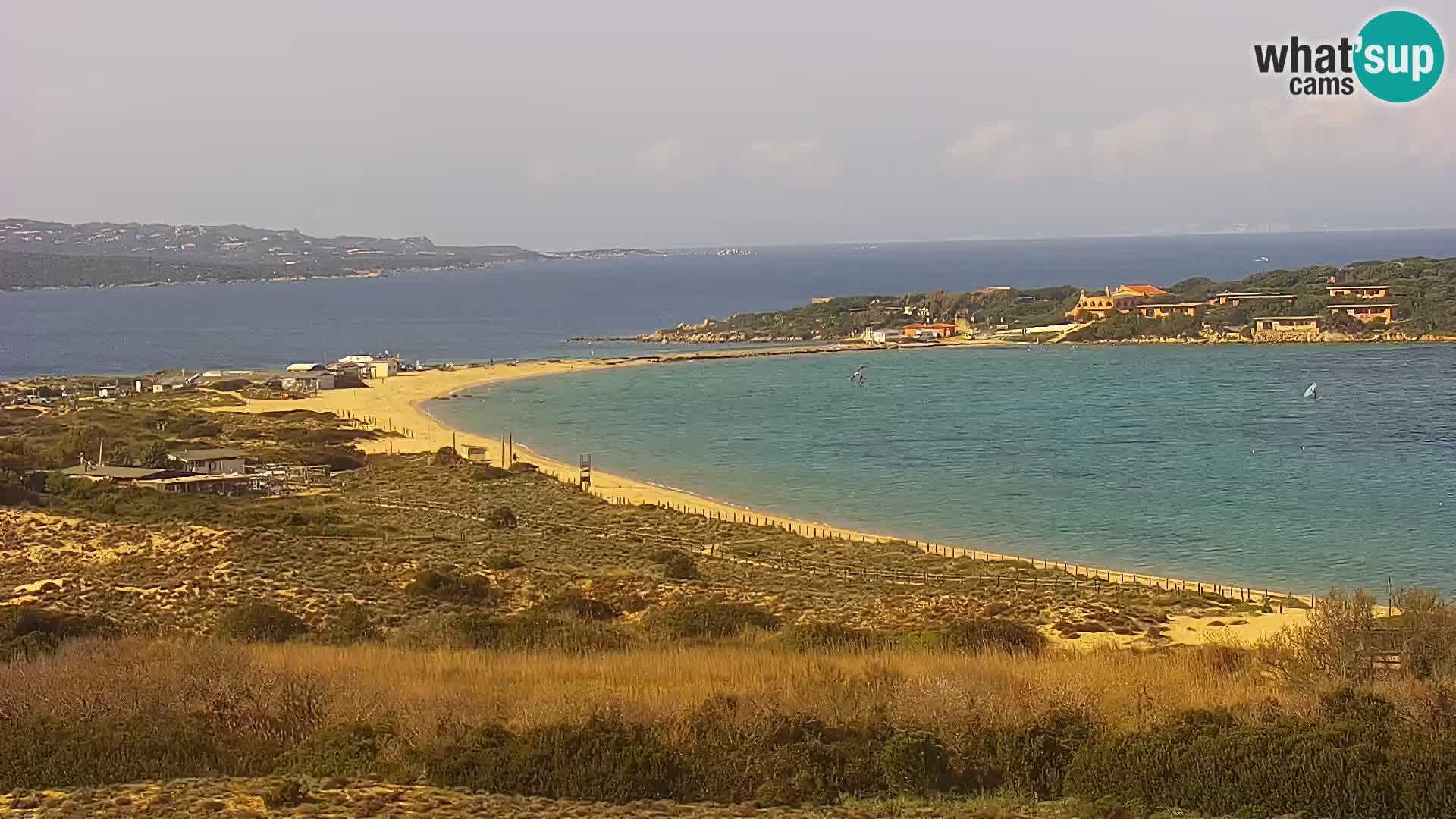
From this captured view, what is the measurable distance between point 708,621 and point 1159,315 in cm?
8368

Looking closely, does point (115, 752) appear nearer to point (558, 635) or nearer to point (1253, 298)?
point (558, 635)

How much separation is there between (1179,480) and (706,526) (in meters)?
14.9

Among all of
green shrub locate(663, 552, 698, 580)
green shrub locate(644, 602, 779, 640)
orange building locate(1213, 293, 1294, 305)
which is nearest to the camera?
green shrub locate(644, 602, 779, 640)

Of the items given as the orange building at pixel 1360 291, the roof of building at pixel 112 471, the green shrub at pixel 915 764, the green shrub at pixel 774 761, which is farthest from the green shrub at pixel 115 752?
the orange building at pixel 1360 291

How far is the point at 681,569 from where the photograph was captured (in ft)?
77.2

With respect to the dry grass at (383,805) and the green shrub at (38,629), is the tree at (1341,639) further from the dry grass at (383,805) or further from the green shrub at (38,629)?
the green shrub at (38,629)

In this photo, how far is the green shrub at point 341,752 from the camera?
1019 cm

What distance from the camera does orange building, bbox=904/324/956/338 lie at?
315ft

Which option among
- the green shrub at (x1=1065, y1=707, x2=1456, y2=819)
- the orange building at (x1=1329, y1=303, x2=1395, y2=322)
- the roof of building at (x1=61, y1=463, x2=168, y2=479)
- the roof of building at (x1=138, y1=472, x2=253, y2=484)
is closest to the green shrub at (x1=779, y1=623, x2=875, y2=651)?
the green shrub at (x1=1065, y1=707, x2=1456, y2=819)

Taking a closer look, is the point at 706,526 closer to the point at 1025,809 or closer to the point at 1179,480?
the point at 1179,480

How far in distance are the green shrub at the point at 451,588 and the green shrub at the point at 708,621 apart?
3.30 meters

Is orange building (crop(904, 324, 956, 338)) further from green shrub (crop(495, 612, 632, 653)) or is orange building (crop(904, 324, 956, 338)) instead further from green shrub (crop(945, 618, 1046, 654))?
green shrub (crop(495, 612, 632, 653))

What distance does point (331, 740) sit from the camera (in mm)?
10570

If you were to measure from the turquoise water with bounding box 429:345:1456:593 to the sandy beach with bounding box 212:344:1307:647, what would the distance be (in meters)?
1.24
